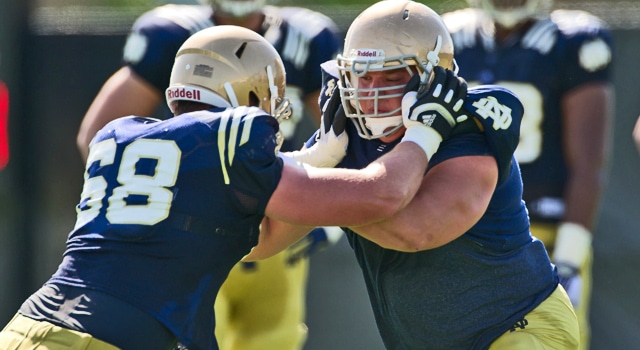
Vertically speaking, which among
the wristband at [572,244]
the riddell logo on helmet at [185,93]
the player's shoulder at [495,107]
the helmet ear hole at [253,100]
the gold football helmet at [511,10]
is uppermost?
the player's shoulder at [495,107]

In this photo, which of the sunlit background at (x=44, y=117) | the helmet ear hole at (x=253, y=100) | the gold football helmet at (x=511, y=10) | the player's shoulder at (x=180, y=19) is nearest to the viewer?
the helmet ear hole at (x=253, y=100)

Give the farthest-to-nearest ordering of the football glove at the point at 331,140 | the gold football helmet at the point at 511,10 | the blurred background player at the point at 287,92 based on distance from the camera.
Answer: the gold football helmet at the point at 511,10 < the blurred background player at the point at 287,92 < the football glove at the point at 331,140

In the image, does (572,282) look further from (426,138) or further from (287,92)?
(426,138)

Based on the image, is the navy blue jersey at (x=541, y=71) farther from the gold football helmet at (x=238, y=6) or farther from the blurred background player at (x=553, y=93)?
the gold football helmet at (x=238, y=6)

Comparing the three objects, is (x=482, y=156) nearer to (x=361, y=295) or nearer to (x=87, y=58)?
(x=361, y=295)

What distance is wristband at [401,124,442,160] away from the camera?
3.00 metres

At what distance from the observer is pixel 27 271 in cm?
626

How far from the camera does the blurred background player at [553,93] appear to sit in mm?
4914

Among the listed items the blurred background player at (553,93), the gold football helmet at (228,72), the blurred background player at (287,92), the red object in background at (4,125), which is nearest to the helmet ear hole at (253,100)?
the gold football helmet at (228,72)

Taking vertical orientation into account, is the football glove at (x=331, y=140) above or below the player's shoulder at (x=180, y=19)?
above

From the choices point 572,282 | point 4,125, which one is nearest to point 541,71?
point 572,282

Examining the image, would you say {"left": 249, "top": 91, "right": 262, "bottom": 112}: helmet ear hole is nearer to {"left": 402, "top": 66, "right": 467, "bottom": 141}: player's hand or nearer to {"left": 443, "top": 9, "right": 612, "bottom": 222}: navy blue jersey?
{"left": 402, "top": 66, "right": 467, "bottom": 141}: player's hand

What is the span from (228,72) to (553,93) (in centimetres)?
236

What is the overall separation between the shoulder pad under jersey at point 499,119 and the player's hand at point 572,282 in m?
1.68
